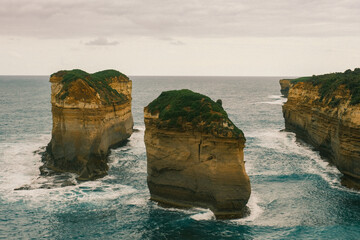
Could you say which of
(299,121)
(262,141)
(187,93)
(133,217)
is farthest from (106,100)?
(299,121)

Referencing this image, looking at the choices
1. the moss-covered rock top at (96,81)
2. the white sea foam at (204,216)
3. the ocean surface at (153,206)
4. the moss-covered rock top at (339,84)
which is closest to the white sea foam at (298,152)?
the ocean surface at (153,206)

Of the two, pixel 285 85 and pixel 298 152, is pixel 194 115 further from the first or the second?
pixel 285 85

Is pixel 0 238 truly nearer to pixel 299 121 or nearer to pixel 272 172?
pixel 272 172

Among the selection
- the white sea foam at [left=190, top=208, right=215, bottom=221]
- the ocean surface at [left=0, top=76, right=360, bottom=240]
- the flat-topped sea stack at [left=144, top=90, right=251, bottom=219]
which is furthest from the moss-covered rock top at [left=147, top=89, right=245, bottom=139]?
the ocean surface at [left=0, top=76, right=360, bottom=240]

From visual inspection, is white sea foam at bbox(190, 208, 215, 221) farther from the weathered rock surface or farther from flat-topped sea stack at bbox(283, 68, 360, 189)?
the weathered rock surface

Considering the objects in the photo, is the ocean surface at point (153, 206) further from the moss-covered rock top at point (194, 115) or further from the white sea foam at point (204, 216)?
the moss-covered rock top at point (194, 115)

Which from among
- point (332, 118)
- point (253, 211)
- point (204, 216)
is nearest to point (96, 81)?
point (204, 216)

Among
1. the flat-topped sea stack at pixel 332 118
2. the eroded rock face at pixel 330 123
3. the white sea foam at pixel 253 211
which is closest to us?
the white sea foam at pixel 253 211
